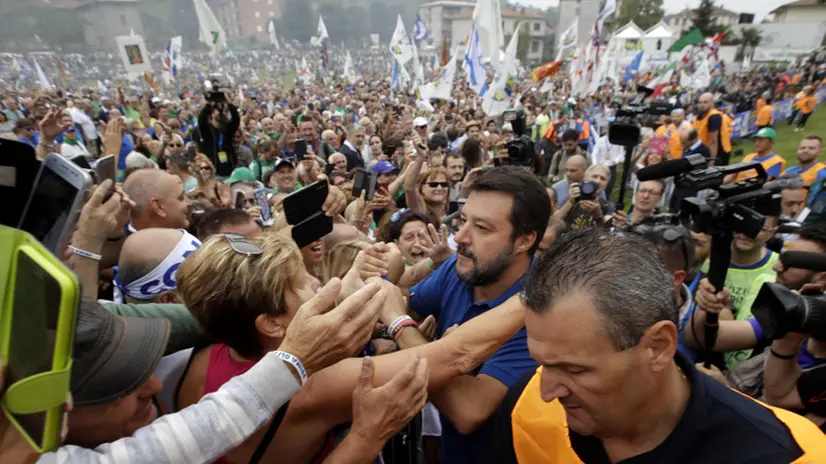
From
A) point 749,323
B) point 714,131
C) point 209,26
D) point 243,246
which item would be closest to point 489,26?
point 714,131

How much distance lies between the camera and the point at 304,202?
93.0 inches

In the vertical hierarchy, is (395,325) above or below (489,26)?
below

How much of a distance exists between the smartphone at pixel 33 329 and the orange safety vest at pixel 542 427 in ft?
4.17

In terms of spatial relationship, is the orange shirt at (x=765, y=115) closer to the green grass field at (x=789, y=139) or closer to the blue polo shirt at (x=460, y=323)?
the green grass field at (x=789, y=139)

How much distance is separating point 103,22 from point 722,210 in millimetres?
75680

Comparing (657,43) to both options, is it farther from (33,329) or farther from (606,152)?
(33,329)

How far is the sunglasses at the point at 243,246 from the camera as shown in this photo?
1602mm

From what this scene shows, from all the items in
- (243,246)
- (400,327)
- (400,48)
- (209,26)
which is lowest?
(400,327)

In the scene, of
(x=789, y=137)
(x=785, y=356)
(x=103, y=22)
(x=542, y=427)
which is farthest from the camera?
(x=103, y=22)

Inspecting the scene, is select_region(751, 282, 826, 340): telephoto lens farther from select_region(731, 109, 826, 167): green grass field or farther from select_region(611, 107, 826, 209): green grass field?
select_region(731, 109, 826, 167): green grass field

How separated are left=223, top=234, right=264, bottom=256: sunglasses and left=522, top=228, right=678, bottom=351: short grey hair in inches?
35.5

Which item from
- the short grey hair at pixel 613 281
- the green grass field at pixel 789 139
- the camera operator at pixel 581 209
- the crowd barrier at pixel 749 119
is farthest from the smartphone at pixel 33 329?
the crowd barrier at pixel 749 119

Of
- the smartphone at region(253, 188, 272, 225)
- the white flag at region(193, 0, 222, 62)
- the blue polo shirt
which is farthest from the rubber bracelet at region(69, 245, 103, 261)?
the white flag at region(193, 0, 222, 62)

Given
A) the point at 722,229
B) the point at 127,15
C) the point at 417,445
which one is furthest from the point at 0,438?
the point at 127,15
